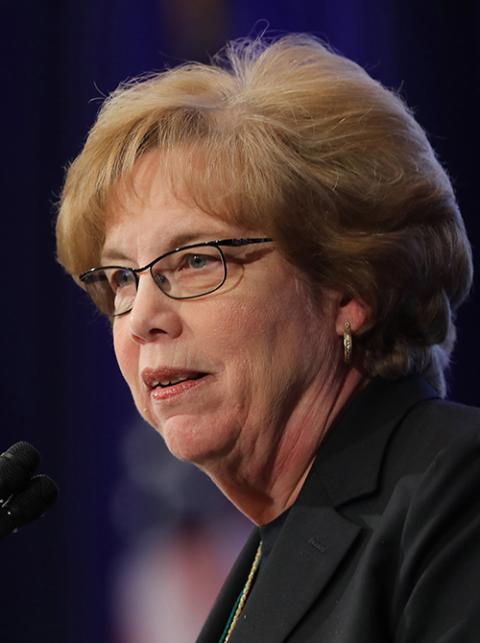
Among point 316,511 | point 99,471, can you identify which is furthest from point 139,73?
point 316,511

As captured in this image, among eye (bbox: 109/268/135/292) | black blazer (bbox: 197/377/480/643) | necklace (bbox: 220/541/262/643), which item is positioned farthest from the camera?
necklace (bbox: 220/541/262/643)

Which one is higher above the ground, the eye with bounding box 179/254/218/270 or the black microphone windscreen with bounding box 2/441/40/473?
the eye with bounding box 179/254/218/270

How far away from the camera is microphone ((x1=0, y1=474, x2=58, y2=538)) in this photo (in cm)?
151

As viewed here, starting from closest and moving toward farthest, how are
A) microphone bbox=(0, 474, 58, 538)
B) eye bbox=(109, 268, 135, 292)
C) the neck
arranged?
microphone bbox=(0, 474, 58, 538), the neck, eye bbox=(109, 268, 135, 292)

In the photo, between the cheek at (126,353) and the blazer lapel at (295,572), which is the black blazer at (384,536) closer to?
the blazer lapel at (295,572)

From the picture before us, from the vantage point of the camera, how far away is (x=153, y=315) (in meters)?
1.77

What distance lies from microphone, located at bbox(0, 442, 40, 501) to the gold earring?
0.55m

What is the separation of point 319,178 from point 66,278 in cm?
132

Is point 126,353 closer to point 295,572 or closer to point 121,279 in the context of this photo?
point 121,279

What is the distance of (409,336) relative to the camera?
190 cm

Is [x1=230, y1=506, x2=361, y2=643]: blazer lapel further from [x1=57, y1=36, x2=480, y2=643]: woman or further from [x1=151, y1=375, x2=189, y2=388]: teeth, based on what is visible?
[x1=151, y1=375, x2=189, y2=388]: teeth

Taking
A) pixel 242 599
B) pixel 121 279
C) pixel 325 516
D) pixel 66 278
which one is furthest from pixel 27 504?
pixel 66 278

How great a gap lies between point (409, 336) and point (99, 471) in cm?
129

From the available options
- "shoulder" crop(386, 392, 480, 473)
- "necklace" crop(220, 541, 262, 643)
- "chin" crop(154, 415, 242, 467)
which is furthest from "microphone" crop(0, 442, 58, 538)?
"necklace" crop(220, 541, 262, 643)
